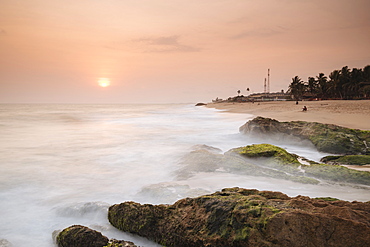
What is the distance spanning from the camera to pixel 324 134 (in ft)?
26.3

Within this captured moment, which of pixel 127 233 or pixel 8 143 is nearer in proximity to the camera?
pixel 127 233

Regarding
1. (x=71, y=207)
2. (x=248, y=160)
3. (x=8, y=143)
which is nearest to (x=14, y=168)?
(x=71, y=207)

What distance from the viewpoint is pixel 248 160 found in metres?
6.34

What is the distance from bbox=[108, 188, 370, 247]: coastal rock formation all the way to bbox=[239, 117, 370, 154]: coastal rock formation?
5651 mm

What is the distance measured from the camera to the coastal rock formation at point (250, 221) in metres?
2.05

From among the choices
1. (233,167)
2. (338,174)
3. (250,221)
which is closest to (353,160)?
(338,174)

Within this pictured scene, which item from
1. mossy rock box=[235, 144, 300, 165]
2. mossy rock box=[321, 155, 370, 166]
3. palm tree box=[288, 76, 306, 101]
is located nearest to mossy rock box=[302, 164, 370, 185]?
mossy rock box=[235, 144, 300, 165]

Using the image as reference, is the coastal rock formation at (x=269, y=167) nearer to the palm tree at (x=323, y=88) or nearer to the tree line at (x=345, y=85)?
the tree line at (x=345, y=85)

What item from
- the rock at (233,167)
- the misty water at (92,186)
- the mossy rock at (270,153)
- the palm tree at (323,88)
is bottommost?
the misty water at (92,186)

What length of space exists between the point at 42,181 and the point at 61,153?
3.36 metres

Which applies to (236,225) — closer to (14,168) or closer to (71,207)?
(71,207)

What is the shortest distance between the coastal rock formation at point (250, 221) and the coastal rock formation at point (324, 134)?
5.65 metres

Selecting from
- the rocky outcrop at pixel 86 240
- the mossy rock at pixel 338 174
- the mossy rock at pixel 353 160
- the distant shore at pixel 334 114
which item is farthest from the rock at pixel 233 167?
the distant shore at pixel 334 114

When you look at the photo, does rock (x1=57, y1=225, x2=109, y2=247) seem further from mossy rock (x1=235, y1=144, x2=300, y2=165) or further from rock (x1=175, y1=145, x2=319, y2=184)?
mossy rock (x1=235, y1=144, x2=300, y2=165)
